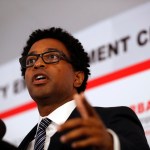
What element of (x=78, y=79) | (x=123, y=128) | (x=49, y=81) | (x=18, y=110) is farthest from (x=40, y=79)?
(x=18, y=110)

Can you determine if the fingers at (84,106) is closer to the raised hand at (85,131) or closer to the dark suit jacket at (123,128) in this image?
the raised hand at (85,131)

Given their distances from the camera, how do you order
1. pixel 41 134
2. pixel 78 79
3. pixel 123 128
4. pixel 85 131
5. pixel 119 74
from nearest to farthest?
pixel 85 131, pixel 123 128, pixel 41 134, pixel 78 79, pixel 119 74

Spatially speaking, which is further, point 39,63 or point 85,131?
point 39,63

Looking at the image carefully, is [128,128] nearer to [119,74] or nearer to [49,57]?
[49,57]

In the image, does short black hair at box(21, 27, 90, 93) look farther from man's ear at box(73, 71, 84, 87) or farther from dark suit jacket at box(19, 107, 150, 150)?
dark suit jacket at box(19, 107, 150, 150)

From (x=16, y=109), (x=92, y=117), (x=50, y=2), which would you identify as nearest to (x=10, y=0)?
(x=50, y=2)

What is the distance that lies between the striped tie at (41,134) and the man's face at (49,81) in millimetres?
72

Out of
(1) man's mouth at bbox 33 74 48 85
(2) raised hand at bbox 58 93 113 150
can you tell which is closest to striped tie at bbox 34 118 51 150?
(1) man's mouth at bbox 33 74 48 85

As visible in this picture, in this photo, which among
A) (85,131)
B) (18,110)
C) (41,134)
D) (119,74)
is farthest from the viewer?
(18,110)

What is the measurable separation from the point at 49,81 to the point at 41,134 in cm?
16

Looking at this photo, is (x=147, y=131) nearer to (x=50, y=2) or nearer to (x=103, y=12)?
(x=103, y=12)

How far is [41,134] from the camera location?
127 centimetres

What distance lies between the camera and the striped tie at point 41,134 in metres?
1.23

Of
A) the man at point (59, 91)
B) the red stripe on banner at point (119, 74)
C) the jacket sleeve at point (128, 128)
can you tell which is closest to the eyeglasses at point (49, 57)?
the man at point (59, 91)
